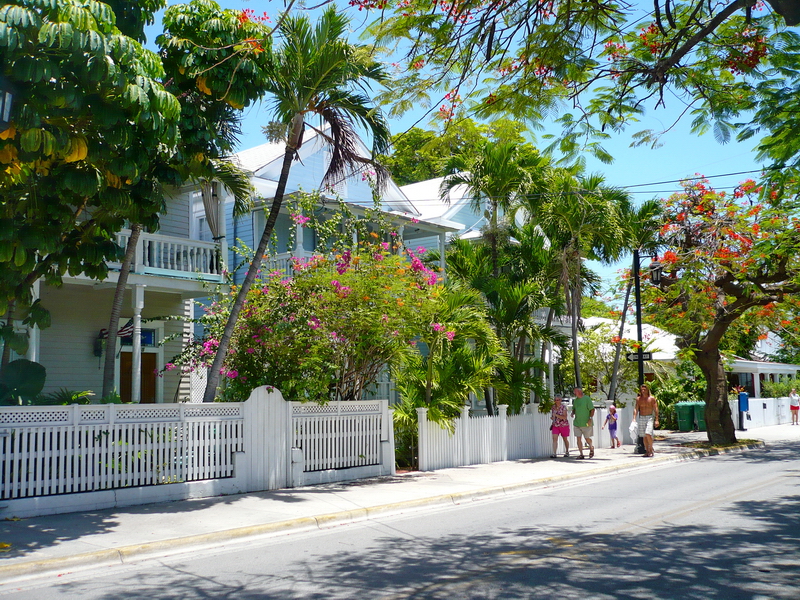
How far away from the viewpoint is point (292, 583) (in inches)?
276

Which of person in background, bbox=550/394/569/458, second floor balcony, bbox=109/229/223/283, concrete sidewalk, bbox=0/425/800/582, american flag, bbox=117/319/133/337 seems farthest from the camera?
person in background, bbox=550/394/569/458

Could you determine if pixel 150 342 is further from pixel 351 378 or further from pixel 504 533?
pixel 504 533

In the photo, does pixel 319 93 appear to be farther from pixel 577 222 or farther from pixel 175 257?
pixel 577 222

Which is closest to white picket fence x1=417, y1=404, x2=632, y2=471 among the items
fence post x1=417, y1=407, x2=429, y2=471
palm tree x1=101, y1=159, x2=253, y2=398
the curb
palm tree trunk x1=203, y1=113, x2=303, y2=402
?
fence post x1=417, y1=407, x2=429, y2=471

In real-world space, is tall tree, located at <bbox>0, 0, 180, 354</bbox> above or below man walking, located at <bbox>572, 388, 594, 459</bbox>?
above

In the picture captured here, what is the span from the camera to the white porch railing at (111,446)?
34.2ft

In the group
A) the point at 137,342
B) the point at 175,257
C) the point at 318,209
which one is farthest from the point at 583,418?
the point at 137,342

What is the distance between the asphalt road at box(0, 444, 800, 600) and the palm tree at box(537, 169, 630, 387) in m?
9.91

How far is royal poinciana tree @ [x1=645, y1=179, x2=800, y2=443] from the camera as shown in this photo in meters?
18.5

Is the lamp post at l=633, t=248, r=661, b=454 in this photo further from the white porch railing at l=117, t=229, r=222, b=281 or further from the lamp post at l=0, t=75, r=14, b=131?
the lamp post at l=0, t=75, r=14, b=131

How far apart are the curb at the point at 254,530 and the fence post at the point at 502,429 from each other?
2.64 meters

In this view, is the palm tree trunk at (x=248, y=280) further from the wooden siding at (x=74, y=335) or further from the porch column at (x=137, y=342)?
the wooden siding at (x=74, y=335)

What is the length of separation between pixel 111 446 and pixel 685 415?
81.7 ft

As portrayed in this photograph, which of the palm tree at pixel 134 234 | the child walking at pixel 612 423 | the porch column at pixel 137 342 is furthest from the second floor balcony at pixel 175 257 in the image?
the child walking at pixel 612 423
